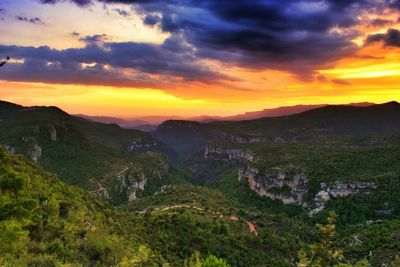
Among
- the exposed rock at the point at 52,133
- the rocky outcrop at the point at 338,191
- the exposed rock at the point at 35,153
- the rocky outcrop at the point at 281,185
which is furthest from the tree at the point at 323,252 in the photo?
the exposed rock at the point at 52,133

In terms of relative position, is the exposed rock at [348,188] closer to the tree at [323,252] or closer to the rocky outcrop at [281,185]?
the rocky outcrop at [281,185]

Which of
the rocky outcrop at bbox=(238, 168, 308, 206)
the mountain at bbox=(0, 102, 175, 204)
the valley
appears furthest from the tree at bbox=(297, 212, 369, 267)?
the rocky outcrop at bbox=(238, 168, 308, 206)

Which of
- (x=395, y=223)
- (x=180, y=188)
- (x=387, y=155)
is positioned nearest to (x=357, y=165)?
(x=387, y=155)

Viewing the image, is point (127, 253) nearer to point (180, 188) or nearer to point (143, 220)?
point (143, 220)

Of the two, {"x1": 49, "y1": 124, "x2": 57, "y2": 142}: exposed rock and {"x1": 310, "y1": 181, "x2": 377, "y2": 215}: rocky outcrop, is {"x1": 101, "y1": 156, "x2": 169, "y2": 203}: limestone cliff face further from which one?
{"x1": 310, "y1": 181, "x2": 377, "y2": 215}: rocky outcrop

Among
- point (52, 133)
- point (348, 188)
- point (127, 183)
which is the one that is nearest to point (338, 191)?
point (348, 188)
